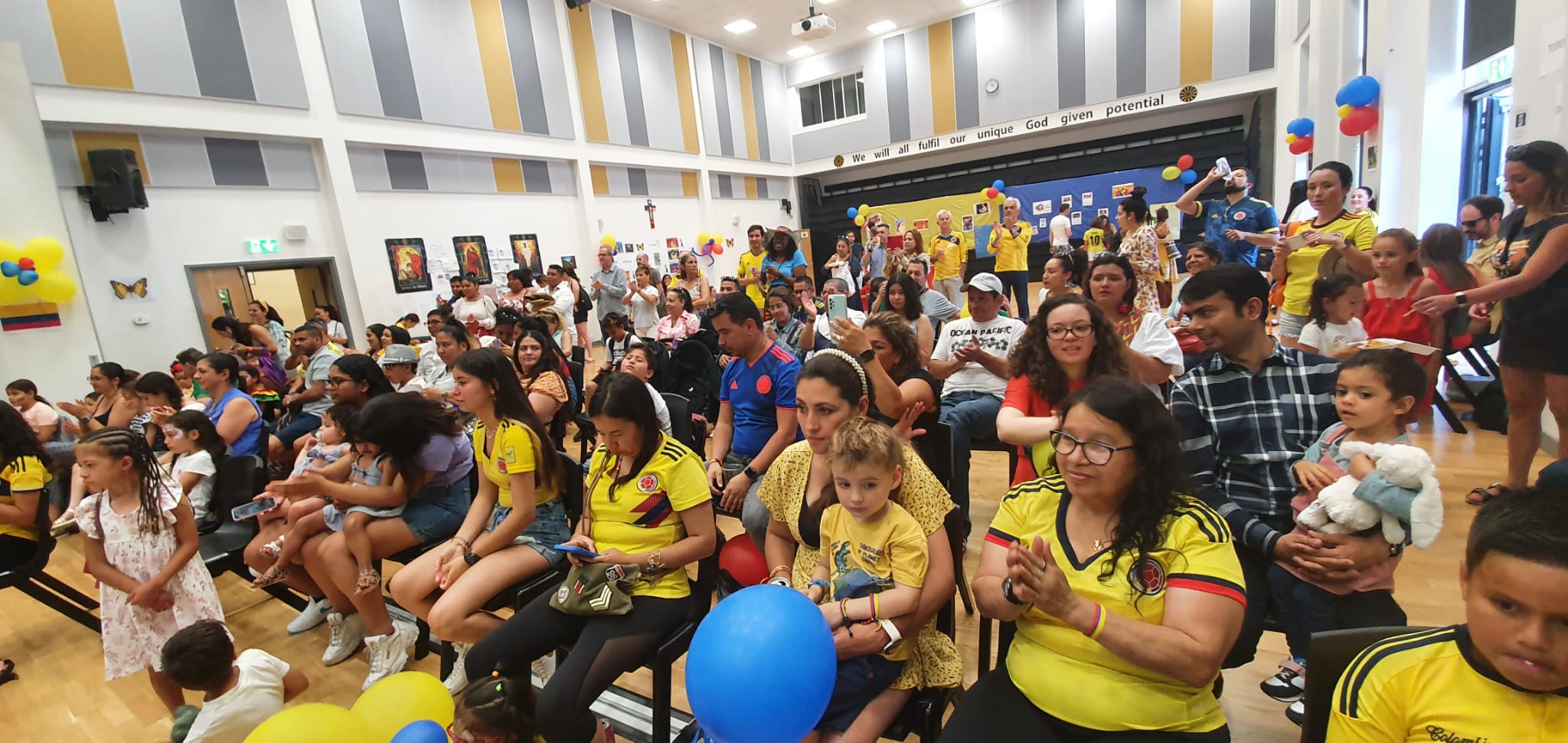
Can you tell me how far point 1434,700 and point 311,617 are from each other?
12.6 feet

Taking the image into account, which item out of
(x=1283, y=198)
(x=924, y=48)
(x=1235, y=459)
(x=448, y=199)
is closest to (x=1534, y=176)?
(x=1235, y=459)

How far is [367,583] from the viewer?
240 cm

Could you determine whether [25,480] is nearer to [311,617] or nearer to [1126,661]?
[311,617]

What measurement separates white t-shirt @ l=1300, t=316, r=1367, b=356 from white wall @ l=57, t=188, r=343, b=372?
982 centimetres

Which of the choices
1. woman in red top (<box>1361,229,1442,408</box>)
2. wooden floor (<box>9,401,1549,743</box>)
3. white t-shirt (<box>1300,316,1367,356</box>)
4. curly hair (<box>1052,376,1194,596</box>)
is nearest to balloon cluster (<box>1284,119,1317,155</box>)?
wooden floor (<box>9,401,1549,743</box>)

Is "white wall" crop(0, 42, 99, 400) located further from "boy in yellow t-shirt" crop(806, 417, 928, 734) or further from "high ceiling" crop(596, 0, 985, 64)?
"high ceiling" crop(596, 0, 985, 64)

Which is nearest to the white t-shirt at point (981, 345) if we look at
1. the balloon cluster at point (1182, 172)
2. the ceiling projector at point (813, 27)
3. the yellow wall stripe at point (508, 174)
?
the yellow wall stripe at point (508, 174)

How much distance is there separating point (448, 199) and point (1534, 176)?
1060 centimetres

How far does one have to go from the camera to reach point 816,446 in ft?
5.95

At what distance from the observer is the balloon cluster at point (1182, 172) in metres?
10.8

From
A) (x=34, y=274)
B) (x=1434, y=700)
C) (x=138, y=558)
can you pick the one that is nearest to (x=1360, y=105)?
(x=1434, y=700)

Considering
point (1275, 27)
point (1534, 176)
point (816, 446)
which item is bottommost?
point (816, 446)

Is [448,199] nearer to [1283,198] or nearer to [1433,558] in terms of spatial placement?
[1433,558]

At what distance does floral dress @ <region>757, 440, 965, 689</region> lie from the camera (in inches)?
60.1
